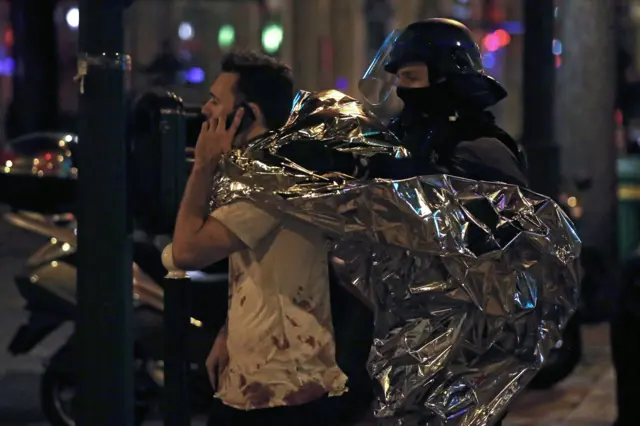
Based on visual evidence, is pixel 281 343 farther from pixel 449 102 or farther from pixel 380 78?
pixel 380 78

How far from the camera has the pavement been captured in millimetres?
6246

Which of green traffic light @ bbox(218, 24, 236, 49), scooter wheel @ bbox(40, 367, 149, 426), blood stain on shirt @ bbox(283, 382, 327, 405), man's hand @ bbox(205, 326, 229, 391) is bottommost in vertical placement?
scooter wheel @ bbox(40, 367, 149, 426)

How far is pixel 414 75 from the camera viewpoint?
3590 mm

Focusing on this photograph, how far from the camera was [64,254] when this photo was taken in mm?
6051

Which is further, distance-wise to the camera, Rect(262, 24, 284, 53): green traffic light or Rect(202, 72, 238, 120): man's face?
Rect(262, 24, 284, 53): green traffic light

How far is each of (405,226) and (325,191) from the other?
0.24 meters

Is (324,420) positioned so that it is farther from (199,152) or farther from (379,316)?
(199,152)

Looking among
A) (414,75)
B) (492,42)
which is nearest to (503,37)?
(492,42)

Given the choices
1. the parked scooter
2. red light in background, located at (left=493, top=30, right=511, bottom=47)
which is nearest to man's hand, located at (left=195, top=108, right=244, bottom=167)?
the parked scooter

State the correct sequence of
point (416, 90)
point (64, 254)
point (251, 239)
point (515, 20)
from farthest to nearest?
point (515, 20), point (64, 254), point (416, 90), point (251, 239)

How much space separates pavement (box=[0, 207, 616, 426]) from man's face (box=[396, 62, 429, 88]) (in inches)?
121

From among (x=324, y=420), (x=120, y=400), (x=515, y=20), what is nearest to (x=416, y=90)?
(x=324, y=420)

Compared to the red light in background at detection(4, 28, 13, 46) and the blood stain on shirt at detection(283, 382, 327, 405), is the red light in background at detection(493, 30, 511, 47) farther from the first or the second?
the blood stain on shirt at detection(283, 382, 327, 405)

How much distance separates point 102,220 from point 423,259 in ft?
3.82
